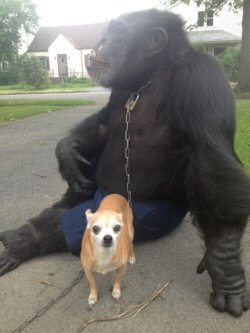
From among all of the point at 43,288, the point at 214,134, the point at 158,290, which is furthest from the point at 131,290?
the point at 214,134

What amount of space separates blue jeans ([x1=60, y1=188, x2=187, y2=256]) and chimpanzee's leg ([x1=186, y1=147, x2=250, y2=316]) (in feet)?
1.38

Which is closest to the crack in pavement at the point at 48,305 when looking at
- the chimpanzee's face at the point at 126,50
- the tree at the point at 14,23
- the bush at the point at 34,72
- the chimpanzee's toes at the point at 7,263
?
the chimpanzee's toes at the point at 7,263

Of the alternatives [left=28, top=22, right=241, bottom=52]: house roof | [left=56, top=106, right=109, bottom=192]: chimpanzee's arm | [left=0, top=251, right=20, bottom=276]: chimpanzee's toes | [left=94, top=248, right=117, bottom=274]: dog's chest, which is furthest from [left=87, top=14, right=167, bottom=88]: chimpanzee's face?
[left=28, top=22, right=241, bottom=52]: house roof

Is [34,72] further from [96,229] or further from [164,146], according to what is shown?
[96,229]

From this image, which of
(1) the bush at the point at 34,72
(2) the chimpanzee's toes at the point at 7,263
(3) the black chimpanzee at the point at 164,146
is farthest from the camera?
(1) the bush at the point at 34,72

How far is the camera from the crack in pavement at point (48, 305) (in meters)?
1.96

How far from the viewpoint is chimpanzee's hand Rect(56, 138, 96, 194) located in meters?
2.63

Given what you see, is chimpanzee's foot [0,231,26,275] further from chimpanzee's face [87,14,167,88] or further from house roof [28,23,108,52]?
house roof [28,23,108,52]

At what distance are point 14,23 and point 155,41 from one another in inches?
625

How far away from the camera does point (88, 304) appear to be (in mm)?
2119

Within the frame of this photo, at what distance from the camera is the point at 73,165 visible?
263 centimetres

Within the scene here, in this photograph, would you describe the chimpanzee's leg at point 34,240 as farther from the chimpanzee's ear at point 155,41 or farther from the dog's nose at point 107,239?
the chimpanzee's ear at point 155,41

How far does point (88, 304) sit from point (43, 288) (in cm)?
32

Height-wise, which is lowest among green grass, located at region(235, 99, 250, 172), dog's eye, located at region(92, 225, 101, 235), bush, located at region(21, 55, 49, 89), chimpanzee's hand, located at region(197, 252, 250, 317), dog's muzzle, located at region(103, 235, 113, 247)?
bush, located at region(21, 55, 49, 89)
